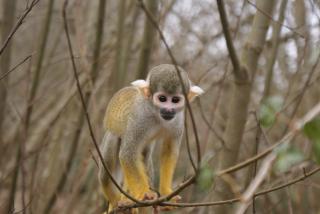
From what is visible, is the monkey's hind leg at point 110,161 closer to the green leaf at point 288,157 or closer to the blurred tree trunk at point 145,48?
the blurred tree trunk at point 145,48

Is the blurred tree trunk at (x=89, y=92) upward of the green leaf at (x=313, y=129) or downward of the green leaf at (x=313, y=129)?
upward

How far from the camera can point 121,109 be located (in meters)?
3.57

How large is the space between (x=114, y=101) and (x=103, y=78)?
271 centimetres

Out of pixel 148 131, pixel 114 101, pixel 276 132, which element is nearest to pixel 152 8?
pixel 114 101

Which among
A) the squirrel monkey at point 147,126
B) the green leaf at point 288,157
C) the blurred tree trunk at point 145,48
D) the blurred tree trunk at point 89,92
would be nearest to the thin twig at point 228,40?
the squirrel monkey at point 147,126

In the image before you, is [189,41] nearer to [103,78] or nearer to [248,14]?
[248,14]

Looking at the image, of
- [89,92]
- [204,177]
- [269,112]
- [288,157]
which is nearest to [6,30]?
[89,92]

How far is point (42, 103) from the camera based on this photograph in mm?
7480

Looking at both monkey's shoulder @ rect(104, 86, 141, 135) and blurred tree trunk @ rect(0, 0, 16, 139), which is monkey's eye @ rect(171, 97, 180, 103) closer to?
monkey's shoulder @ rect(104, 86, 141, 135)

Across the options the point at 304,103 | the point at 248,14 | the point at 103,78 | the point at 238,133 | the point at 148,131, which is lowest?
the point at 148,131

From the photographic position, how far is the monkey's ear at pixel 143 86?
126 inches

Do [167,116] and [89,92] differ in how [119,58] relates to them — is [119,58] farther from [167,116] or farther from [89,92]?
[167,116]

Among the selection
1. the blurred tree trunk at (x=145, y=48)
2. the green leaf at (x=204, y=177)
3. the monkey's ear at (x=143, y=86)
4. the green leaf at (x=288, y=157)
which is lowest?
the green leaf at (x=288, y=157)

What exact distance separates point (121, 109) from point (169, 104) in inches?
22.4
